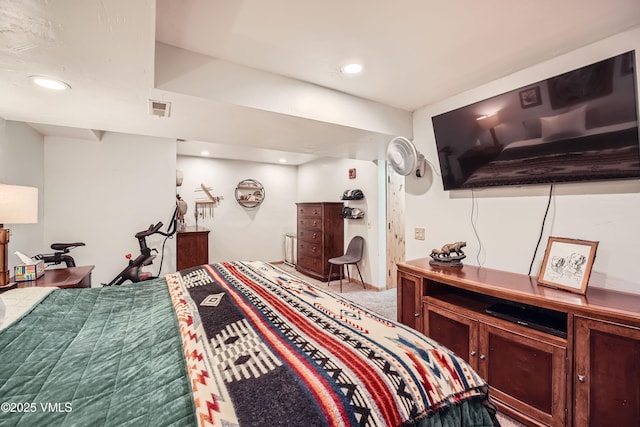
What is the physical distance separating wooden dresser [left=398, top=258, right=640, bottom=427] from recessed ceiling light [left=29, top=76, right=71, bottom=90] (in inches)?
108

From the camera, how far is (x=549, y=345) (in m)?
1.47

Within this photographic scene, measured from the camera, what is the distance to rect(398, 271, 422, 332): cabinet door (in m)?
2.18

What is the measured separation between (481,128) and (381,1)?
126 cm

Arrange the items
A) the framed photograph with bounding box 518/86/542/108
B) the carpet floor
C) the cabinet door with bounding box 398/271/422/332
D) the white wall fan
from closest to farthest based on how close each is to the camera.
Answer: the framed photograph with bounding box 518/86/542/108
the cabinet door with bounding box 398/271/422/332
the white wall fan
the carpet floor

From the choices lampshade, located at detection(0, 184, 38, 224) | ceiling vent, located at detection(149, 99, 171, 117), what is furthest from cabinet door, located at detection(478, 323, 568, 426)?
lampshade, located at detection(0, 184, 38, 224)

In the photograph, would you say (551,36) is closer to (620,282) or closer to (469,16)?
(469,16)

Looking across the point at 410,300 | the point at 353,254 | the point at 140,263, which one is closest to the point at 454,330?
the point at 410,300

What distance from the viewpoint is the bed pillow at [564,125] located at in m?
1.65

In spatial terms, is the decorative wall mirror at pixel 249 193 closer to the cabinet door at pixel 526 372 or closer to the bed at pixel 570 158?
the bed at pixel 570 158

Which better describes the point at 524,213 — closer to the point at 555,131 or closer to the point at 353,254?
the point at 555,131

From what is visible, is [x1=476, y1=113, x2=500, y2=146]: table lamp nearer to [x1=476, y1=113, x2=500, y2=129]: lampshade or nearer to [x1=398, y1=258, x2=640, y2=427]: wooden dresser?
[x1=476, y1=113, x2=500, y2=129]: lampshade

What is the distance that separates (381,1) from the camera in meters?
1.36

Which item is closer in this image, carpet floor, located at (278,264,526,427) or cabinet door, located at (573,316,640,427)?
cabinet door, located at (573,316,640,427)

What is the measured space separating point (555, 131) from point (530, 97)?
28 centimetres
